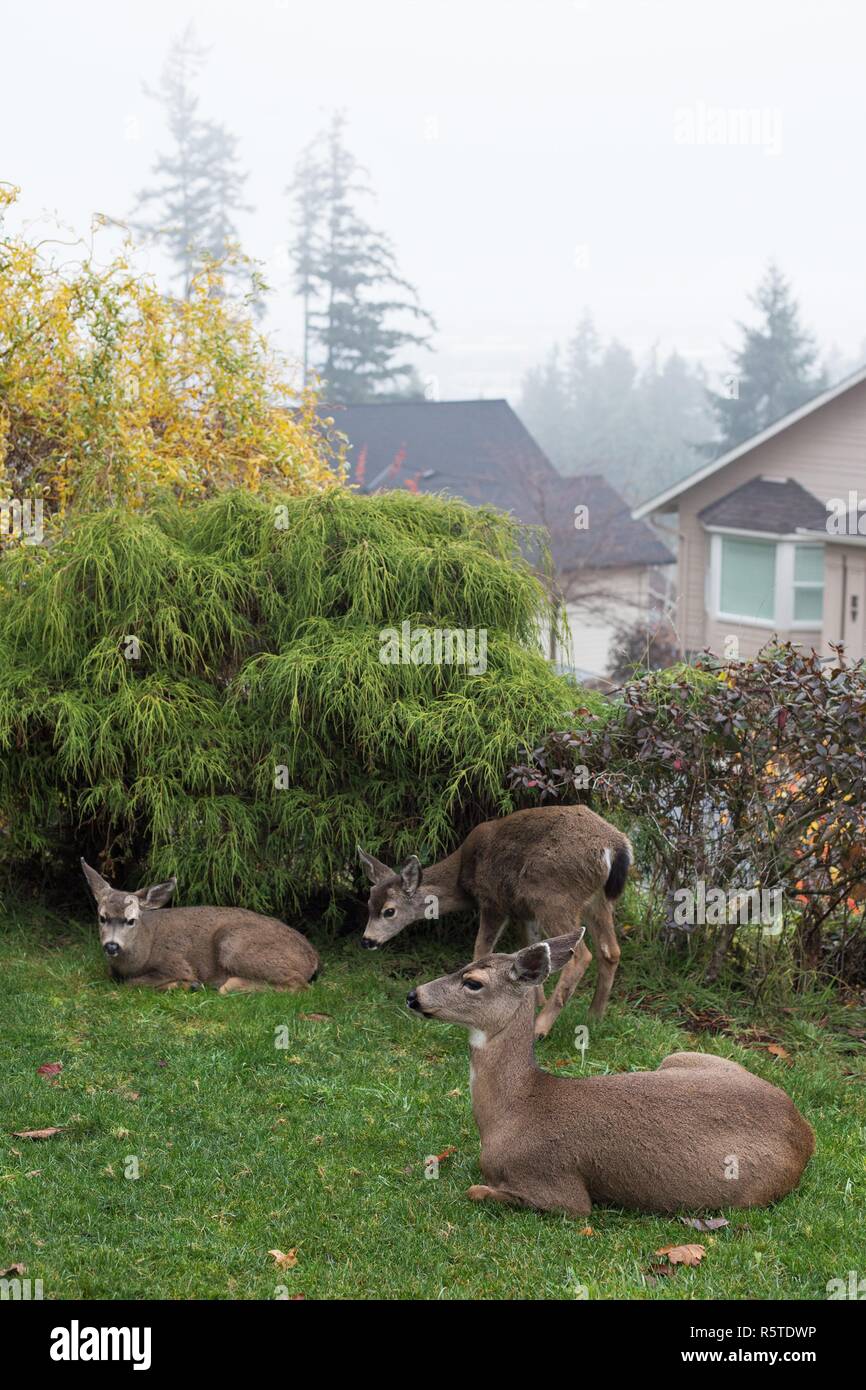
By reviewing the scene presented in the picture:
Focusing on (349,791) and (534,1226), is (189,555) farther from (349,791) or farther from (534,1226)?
(534,1226)

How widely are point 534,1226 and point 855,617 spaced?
20.2 metres

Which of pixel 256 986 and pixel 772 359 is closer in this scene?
pixel 256 986

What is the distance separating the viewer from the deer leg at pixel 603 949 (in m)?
7.84

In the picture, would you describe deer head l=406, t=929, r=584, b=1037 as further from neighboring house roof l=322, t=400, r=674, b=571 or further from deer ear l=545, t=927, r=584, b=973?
neighboring house roof l=322, t=400, r=674, b=571

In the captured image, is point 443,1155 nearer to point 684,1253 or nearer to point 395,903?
point 684,1253

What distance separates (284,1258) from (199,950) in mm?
3418

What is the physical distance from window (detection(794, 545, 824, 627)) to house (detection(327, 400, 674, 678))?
5.43m

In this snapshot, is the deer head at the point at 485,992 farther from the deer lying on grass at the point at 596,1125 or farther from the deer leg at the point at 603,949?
the deer leg at the point at 603,949

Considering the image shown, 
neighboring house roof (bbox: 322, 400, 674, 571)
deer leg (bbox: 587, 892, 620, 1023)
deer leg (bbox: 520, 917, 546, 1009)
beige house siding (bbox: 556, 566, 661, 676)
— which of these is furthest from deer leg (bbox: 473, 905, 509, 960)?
neighboring house roof (bbox: 322, 400, 674, 571)

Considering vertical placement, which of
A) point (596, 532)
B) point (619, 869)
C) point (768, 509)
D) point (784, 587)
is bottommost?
point (619, 869)

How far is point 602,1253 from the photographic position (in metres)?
5.12

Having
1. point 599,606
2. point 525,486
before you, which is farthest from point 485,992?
point 525,486

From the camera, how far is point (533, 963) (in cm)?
557

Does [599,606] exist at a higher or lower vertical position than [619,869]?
higher
